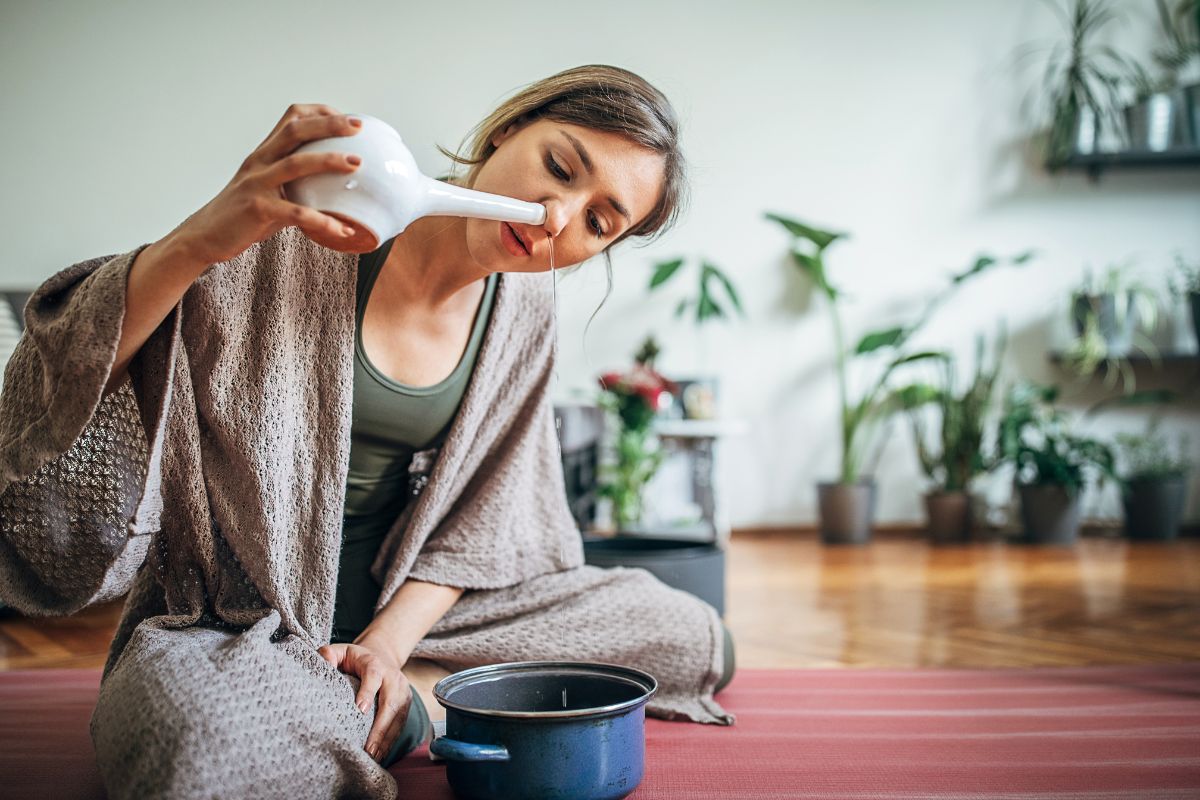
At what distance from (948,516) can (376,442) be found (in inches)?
104

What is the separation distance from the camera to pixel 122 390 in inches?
32.2

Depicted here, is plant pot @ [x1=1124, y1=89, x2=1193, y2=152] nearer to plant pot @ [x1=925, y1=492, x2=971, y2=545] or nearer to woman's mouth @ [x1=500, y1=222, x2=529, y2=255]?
plant pot @ [x1=925, y1=492, x2=971, y2=545]

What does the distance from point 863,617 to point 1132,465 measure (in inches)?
78.1

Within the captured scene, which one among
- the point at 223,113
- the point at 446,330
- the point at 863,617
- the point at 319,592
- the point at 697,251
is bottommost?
the point at 863,617

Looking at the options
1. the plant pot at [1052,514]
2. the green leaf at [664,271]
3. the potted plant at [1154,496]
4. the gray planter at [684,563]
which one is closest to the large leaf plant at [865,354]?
the green leaf at [664,271]

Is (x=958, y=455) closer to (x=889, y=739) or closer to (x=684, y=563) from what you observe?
(x=684, y=563)

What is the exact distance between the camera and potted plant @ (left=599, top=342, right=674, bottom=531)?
2771 millimetres

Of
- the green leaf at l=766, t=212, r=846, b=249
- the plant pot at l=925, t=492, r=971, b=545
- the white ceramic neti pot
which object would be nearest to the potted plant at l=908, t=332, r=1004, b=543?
the plant pot at l=925, t=492, r=971, b=545

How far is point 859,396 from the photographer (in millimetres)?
3525

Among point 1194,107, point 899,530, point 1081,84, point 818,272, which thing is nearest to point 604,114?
point 818,272

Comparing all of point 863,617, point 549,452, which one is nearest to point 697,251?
point 863,617

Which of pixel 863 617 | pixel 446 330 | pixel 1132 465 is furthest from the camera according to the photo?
pixel 1132 465

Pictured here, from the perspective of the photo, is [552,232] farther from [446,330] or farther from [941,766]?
[941,766]

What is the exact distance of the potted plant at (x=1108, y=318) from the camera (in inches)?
128
